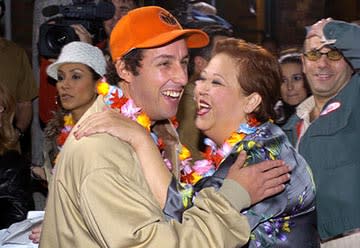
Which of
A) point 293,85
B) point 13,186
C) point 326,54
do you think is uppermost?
point 326,54

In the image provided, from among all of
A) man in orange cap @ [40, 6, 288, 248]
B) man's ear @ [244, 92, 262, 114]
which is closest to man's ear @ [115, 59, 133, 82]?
man in orange cap @ [40, 6, 288, 248]

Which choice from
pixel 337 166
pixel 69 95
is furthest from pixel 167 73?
pixel 69 95

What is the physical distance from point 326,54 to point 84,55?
1.69m

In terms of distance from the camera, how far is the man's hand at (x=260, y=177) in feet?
9.98

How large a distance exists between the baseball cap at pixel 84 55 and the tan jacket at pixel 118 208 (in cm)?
280

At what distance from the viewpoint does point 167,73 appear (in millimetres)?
3361

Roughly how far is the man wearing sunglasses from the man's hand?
98 centimetres

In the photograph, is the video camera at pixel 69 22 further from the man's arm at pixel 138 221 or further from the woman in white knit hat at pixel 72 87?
the man's arm at pixel 138 221

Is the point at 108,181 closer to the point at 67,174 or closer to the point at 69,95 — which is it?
the point at 67,174

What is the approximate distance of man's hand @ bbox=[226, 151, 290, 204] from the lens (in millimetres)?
3041

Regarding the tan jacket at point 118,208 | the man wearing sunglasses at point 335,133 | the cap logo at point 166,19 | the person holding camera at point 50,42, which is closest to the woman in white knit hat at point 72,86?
the person holding camera at point 50,42

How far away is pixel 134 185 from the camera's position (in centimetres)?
288

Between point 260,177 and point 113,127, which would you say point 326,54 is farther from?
point 113,127

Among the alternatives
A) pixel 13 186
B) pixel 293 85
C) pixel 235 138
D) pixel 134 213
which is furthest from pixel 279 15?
pixel 134 213
